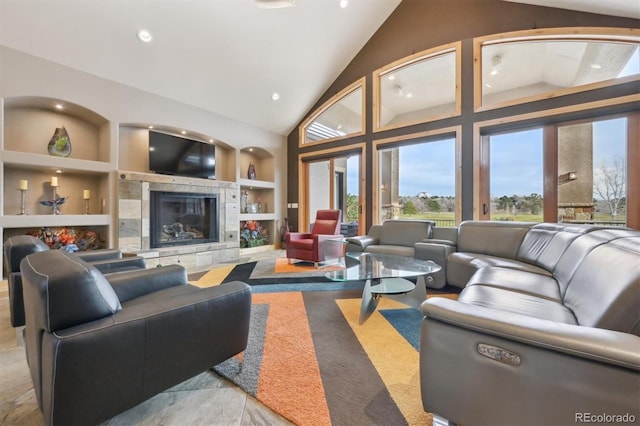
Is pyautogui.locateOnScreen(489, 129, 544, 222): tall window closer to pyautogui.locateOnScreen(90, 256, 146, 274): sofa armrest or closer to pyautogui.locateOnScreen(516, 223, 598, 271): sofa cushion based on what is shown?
pyautogui.locateOnScreen(516, 223, 598, 271): sofa cushion

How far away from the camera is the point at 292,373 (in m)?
1.54

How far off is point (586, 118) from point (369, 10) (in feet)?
12.4

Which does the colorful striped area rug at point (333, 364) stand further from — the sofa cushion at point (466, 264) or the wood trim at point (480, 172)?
the wood trim at point (480, 172)

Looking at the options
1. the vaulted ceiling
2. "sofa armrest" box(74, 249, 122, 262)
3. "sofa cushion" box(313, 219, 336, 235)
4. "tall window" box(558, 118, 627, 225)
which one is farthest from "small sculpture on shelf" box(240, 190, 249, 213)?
"tall window" box(558, 118, 627, 225)

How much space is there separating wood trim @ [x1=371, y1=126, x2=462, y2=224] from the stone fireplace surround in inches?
114

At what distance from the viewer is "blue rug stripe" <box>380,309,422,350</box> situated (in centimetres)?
196

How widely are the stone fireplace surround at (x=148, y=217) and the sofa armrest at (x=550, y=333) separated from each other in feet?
14.0

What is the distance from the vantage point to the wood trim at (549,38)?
127 inches

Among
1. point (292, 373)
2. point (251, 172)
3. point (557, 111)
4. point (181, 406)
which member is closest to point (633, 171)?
point (557, 111)

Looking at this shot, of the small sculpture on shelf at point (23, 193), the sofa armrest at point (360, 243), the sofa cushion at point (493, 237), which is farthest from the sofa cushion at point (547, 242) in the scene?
the small sculpture on shelf at point (23, 193)

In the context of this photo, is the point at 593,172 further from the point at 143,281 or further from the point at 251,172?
the point at 251,172

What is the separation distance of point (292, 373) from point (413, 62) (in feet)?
17.9

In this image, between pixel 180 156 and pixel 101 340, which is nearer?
pixel 101 340

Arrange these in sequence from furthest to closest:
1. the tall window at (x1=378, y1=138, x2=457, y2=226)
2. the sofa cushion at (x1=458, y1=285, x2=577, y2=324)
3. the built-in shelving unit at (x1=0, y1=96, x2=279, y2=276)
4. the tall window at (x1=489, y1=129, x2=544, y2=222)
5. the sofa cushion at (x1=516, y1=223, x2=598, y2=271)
Result: the tall window at (x1=378, y1=138, x2=457, y2=226)
the tall window at (x1=489, y1=129, x2=544, y2=222)
the built-in shelving unit at (x1=0, y1=96, x2=279, y2=276)
the sofa cushion at (x1=516, y1=223, x2=598, y2=271)
the sofa cushion at (x1=458, y1=285, x2=577, y2=324)
